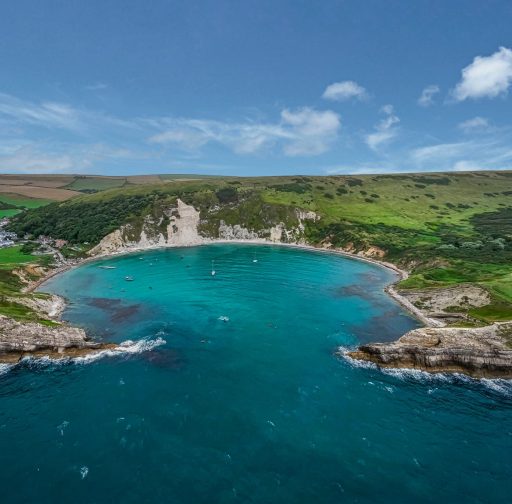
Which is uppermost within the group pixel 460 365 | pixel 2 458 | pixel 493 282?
pixel 493 282

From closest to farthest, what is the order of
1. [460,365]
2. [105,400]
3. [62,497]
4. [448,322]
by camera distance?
1. [62,497]
2. [105,400]
3. [460,365]
4. [448,322]

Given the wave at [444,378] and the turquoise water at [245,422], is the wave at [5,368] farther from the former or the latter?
the wave at [444,378]

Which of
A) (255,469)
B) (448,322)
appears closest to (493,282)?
(448,322)

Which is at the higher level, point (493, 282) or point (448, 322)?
point (493, 282)

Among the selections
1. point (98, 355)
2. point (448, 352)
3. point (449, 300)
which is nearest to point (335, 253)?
point (449, 300)

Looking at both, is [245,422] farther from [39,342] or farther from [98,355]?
[39,342]

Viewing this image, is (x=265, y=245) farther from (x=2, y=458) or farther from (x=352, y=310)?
(x=2, y=458)
